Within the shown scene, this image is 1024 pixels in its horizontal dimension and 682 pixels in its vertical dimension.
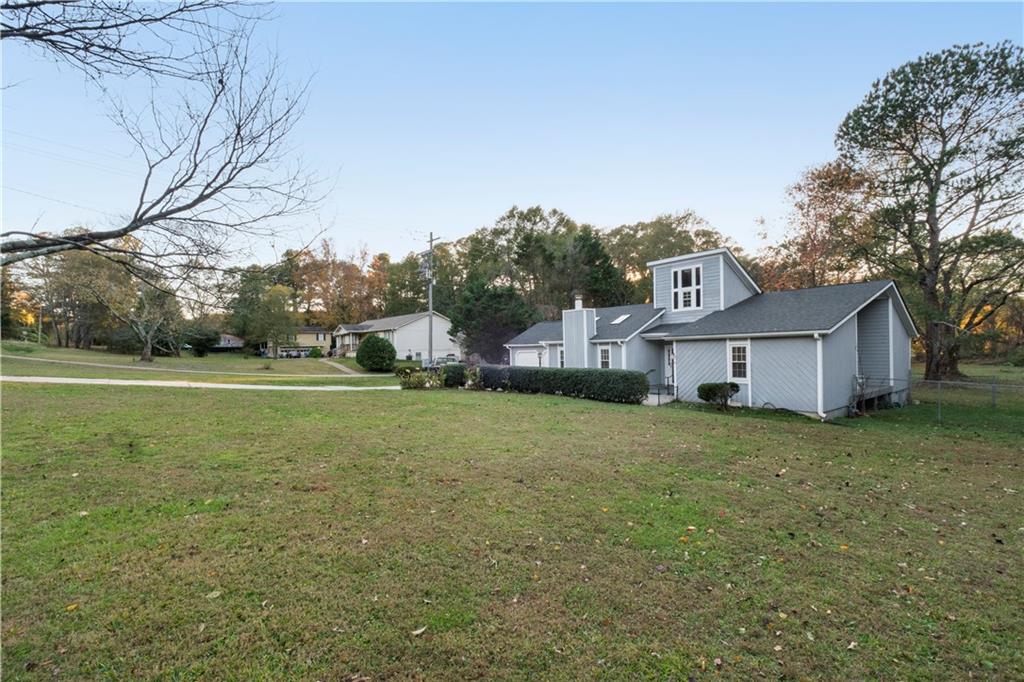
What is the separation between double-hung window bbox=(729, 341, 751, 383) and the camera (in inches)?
577

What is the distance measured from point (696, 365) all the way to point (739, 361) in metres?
1.53

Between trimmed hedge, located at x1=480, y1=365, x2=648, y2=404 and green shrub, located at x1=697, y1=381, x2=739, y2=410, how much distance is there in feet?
6.26

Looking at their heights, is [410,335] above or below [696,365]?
above

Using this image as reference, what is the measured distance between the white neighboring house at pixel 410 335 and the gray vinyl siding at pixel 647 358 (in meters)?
23.2

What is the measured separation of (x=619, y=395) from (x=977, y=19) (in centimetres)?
1749

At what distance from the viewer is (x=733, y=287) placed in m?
17.7

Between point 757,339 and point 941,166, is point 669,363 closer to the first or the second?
point 757,339

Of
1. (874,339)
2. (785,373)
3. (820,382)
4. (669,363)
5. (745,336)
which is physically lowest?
(820,382)

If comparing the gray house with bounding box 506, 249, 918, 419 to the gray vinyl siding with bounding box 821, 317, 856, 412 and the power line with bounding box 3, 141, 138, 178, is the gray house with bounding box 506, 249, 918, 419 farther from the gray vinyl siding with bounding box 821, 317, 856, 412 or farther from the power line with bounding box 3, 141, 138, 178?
the power line with bounding box 3, 141, 138, 178

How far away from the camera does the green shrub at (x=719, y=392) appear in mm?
14023

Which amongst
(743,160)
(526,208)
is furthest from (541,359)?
(526,208)

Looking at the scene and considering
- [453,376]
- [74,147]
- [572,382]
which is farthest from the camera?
[453,376]

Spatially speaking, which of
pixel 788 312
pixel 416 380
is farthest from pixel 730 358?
pixel 416 380

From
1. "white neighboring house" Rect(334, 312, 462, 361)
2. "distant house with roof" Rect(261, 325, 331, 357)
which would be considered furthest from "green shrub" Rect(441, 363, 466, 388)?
"distant house with roof" Rect(261, 325, 331, 357)
